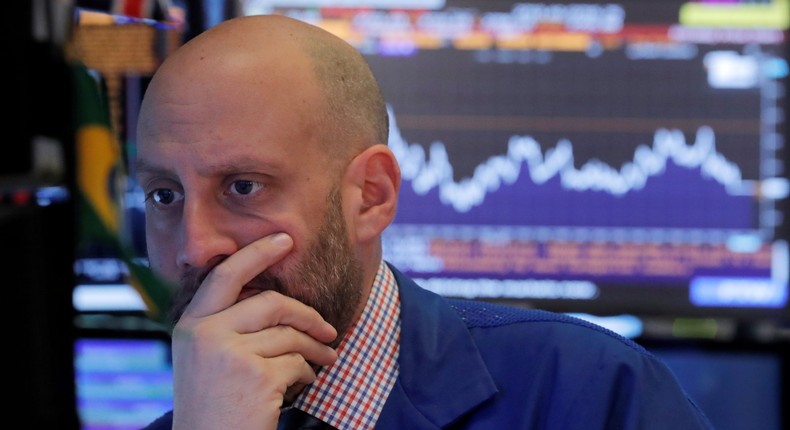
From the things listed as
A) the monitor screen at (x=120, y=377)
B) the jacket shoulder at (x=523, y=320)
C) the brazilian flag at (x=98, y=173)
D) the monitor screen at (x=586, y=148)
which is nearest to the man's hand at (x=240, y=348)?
the jacket shoulder at (x=523, y=320)

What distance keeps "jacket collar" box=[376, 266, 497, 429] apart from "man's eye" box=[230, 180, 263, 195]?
0.86ft

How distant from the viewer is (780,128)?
2.24 m

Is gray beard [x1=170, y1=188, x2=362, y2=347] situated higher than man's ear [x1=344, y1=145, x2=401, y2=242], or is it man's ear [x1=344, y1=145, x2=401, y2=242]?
man's ear [x1=344, y1=145, x2=401, y2=242]

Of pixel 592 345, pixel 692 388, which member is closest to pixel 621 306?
pixel 692 388

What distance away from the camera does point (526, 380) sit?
1200mm

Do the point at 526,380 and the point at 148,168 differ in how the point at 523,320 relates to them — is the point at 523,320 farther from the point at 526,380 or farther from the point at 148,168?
the point at 148,168

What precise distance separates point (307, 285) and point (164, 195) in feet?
0.60

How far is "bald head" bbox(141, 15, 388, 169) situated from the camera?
1.10 m

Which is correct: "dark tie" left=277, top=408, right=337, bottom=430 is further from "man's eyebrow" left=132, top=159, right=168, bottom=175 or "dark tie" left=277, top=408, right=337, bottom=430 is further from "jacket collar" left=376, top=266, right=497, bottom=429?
"man's eyebrow" left=132, top=159, right=168, bottom=175

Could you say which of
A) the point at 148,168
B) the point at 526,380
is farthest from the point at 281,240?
the point at 526,380

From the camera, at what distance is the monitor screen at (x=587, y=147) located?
2230 mm

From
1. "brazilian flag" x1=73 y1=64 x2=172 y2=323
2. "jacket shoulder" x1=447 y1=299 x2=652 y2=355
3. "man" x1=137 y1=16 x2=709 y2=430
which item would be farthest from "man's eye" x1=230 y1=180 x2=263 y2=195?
→ "brazilian flag" x1=73 y1=64 x2=172 y2=323

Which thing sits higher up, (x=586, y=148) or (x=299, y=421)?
(x=586, y=148)

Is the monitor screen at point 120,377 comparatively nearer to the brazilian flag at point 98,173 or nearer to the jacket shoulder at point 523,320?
the brazilian flag at point 98,173
